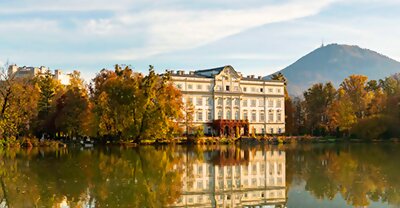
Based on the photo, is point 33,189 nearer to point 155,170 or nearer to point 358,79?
point 155,170

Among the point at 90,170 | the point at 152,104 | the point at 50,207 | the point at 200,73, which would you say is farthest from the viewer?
Result: the point at 200,73

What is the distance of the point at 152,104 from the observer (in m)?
49.8

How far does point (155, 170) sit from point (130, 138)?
97.4ft

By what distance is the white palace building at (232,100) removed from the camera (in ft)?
231

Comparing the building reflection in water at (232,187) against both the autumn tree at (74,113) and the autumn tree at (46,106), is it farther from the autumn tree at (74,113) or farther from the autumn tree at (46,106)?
the autumn tree at (46,106)

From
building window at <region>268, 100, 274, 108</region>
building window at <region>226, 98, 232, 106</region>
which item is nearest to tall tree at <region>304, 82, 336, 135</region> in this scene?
building window at <region>268, 100, 274, 108</region>

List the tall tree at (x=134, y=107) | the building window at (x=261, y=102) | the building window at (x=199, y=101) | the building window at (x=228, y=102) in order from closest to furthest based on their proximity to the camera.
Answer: the tall tree at (x=134, y=107) < the building window at (x=199, y=101) < the building window at (x=228, y=102) < the building window at (x=261, y=102)

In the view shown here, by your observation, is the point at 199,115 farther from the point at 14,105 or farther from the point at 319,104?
the point at 14,105

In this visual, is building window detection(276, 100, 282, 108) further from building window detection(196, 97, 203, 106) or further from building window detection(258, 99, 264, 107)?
building window detection(196, 97, 203, 106)

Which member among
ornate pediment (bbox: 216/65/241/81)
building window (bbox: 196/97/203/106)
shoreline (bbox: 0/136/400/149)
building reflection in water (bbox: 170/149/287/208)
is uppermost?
ornate pediment (bbox: 216/65/241/81)

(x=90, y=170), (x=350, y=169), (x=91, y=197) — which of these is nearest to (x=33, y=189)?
(x=91, y=197)

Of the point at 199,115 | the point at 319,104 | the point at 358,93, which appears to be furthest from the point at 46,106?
the point at 358,93

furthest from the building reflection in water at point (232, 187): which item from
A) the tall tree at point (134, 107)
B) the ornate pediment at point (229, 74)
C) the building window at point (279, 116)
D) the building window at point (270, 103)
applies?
the building window at point (279, 116)

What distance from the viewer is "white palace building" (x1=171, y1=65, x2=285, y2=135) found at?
231 feet
